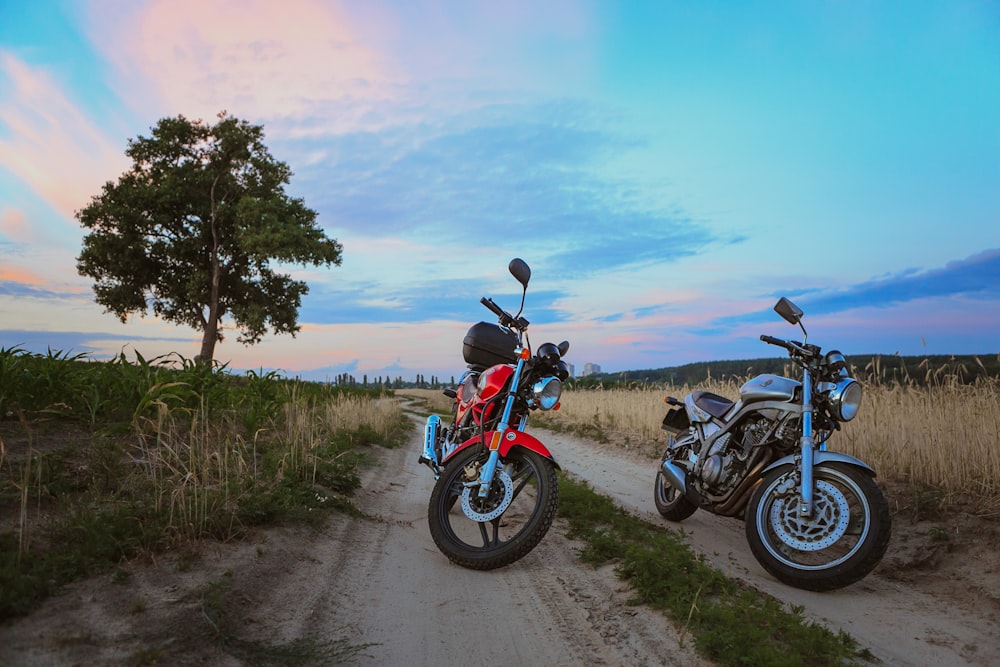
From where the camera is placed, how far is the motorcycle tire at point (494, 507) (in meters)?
4.12

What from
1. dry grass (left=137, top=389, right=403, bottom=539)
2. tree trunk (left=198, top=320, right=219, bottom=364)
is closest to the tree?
tree trunk (left=198, top=320, right=219, bottom=364)

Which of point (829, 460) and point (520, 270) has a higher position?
point (520, 270)

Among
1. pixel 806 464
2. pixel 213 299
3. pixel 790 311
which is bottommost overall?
pixel 806 464

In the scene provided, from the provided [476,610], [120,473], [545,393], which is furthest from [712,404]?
[120,473]

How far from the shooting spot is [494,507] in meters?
4.45

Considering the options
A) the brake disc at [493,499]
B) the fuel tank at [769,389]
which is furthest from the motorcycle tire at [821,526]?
the brake disc at [493,499]

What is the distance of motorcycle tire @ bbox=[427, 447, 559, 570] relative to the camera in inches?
162

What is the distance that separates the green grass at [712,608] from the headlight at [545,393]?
1100 mm

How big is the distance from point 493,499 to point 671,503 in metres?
2.40

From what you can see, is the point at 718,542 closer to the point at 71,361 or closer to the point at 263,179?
the point at 71,361

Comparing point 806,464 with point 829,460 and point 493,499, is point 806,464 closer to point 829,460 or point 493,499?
point 829,460

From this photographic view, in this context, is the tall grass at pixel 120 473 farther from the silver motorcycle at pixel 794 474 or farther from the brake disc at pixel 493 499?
the silver motorcycle at pixel 794 474

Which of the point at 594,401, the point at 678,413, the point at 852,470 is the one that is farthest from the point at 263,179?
the point at 852,470

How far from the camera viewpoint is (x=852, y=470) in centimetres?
404
